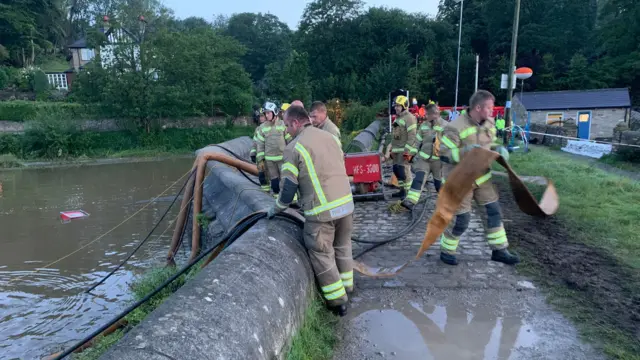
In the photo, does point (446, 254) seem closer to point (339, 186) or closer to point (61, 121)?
point (339, 186)

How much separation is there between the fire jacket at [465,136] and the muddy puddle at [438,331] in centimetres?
173

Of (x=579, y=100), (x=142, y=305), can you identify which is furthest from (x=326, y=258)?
(x=579, y=100)

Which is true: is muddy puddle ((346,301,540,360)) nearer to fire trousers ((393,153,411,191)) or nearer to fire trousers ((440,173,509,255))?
fire trousers ((440,173,509,255))

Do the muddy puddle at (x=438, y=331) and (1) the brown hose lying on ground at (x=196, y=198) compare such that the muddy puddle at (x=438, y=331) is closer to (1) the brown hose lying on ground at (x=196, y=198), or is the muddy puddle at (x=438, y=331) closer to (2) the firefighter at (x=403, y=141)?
(1) the brown hose lying on ground at (x=196, y=198)

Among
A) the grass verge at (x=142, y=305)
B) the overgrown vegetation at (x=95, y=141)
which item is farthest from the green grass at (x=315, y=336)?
the overgrown vegetation at (x=95, y=141)

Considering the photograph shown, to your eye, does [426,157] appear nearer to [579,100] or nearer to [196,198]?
[196,198]

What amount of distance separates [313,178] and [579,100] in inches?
1151

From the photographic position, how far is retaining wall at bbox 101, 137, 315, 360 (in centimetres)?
237

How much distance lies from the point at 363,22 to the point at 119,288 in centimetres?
4728

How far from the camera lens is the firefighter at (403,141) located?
9.11m

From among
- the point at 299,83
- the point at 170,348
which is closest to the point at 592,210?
the point at 170,348

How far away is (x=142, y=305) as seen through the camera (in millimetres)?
5594

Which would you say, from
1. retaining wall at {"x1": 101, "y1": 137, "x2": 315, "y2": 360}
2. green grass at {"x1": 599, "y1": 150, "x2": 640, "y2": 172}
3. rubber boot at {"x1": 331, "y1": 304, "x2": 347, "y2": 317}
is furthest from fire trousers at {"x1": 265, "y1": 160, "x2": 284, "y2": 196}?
green grass at {"x1": 599, "y1": 150, "x2": 640, "y2": 172}

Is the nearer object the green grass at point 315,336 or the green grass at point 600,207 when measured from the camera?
the green grass at point 315,336
